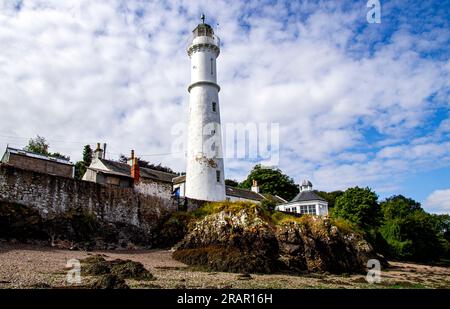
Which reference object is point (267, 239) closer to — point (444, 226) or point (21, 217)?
point (21, 217)

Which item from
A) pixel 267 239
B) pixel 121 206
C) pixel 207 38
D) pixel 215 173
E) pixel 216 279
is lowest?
pixel 216 279

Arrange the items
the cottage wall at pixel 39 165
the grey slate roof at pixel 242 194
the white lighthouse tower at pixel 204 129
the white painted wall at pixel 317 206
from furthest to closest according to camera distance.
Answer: the white painted wall at pixel 317 206 → the grey slate roof at pixel 242 194 → the white lighthouse tower at pixel 204 129 → the cottage wall at pixel 39 165

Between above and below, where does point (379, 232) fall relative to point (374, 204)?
below

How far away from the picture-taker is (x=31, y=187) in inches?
712

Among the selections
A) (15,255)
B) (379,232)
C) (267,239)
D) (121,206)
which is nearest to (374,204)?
(379,232)

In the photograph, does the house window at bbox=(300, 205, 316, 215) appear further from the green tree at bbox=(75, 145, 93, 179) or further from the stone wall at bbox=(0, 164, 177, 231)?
the green tree at bbox=(75, 145, 93, 179)

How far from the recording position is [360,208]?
3516 centimetres

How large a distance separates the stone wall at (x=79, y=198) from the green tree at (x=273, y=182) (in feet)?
103

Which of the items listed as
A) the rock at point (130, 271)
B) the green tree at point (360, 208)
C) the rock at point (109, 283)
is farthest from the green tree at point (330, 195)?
the rock at point (109, 283)

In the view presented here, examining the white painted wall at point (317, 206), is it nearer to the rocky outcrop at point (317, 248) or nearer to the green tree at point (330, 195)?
the green tree at point (330, 195)

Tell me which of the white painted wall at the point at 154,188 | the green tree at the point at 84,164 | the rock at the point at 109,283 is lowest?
the rock at the point at 109,283

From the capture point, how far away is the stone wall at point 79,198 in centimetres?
1767
